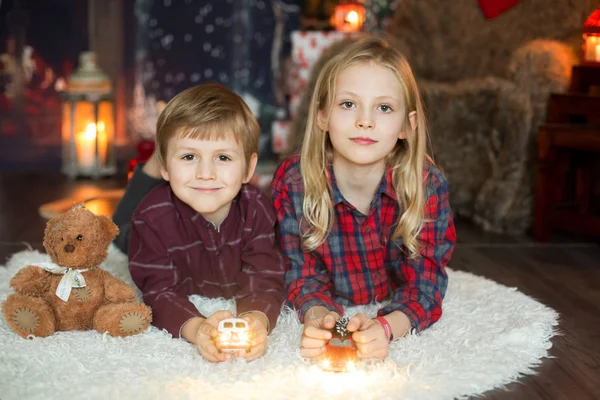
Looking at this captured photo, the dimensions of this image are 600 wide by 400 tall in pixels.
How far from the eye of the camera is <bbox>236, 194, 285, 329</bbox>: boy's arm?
68.3 inches

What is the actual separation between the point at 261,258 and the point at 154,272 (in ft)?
0.77

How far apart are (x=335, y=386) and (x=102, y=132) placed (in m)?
2.59

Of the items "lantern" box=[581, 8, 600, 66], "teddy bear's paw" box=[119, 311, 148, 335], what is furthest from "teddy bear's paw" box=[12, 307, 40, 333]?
"lantern" box=[581, 8, 600, 66]

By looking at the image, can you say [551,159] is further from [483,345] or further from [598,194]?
[483,345]

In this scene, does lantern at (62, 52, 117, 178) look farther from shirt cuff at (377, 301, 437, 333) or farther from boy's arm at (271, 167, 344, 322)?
shirt cuff at (377, 301, 437, 333)

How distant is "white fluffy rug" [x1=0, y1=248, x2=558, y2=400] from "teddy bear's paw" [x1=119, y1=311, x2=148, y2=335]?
0.02 metres

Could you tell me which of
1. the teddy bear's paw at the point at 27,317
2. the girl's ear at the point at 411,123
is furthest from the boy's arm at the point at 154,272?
the girl's ear at the point at 411,123

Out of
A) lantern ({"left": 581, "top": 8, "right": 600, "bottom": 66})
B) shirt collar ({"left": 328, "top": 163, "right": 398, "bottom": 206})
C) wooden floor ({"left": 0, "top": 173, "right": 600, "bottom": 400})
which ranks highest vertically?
lantern ({"left": 581, "top": 8, "right": 600, "bottom": 66})

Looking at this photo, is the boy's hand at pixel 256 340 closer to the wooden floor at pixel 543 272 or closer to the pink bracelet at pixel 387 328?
the pink bracelet at pixel 387 328

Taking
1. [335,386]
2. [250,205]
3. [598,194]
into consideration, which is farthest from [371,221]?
[598,194]

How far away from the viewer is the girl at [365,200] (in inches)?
66.2

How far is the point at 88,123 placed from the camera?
3.65m

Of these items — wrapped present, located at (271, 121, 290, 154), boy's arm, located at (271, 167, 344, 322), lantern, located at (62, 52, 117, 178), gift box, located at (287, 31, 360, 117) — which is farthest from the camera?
wrapped present, located at (271, 121, 290, 154)

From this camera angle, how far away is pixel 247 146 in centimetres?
169
